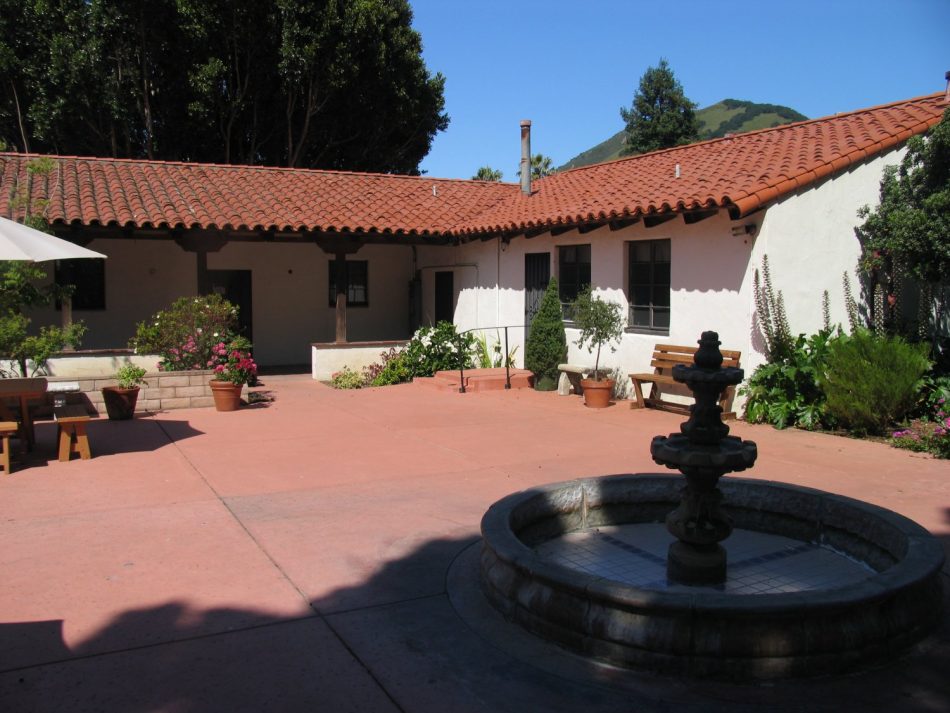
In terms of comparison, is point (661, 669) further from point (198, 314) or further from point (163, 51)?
point (163, 51)

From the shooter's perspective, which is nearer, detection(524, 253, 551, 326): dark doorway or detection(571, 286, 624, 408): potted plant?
detection(571, 286, 624, 408): potted plant

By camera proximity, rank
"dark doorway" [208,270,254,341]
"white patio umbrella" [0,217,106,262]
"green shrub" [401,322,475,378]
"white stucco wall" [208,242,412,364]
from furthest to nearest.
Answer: "white stucco wall" [208,242,412,364], "dark doorway" [208,270,254,341], "green shrub" [401,322,475,378], "white patio umbrella" [0,217,106,262]

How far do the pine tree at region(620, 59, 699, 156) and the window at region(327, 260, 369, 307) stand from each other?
32762 millimetres

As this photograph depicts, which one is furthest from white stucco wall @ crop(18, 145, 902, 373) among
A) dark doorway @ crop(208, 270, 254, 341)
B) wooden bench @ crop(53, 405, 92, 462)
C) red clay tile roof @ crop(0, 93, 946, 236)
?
wooden bench @ crop(53, 405, 92, 462)

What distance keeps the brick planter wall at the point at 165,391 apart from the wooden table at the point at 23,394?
2793 millimetres

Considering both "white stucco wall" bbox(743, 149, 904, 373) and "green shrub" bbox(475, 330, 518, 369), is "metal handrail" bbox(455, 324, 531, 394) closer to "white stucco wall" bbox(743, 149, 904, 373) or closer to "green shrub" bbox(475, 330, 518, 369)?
"green shrub" bbox(475, 330, 518, 369)

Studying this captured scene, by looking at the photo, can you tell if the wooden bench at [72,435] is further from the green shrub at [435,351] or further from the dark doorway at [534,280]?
the dark doorway at [534,280]

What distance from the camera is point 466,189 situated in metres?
19.0

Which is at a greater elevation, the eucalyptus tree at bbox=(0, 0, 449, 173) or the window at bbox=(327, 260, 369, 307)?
the eucalyptus tree at bbox=(0, 0, 449, 173)

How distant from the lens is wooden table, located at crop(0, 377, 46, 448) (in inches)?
308

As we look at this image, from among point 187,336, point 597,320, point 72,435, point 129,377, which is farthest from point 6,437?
point 597,320

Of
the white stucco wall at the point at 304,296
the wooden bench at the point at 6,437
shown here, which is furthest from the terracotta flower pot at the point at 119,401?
the white stucco wall at the point at 304,296

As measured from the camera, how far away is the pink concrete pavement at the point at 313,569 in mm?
3496

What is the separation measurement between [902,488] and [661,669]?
4.65 meters
